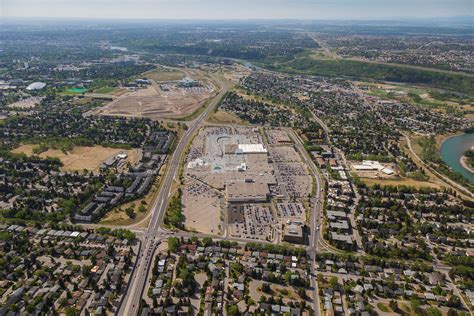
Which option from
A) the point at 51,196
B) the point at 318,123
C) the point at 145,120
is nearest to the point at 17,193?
the point at 51,196

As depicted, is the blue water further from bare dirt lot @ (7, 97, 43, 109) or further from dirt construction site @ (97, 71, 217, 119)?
bare dirt lot @ (7, 97, 43, 109)

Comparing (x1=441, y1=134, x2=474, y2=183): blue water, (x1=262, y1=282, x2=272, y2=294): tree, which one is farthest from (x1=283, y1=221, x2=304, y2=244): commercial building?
(x1=441, y1=134, x2=474, y2=183): blue water

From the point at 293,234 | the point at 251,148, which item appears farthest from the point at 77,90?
the point at 293,234

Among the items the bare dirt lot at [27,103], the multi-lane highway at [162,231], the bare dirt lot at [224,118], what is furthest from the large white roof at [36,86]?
the multi-lane highway at [162,231]

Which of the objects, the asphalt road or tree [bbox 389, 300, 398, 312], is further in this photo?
the asphalt road

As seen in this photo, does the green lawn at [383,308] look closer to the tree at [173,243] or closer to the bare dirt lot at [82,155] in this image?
the tree at [173,243]

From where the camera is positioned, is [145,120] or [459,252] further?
[145,120]

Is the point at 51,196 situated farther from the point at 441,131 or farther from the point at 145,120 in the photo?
the point at 441,131
